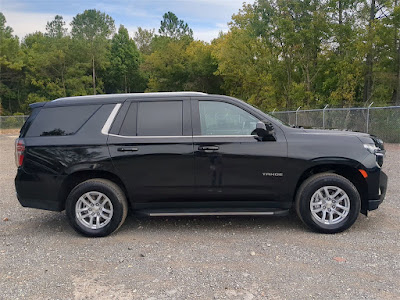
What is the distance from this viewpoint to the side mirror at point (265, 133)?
4.51 metres

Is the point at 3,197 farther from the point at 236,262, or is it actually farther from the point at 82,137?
the point at 236,262

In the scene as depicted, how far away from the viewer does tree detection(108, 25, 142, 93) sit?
62.1m

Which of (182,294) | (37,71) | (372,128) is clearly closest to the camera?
(182,294)

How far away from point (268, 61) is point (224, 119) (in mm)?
21733

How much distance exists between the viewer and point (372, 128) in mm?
13719

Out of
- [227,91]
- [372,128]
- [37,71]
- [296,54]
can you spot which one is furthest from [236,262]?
[37,71]

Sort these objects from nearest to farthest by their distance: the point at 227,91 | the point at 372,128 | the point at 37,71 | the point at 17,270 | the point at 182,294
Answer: the point at 182,294 < the point at 17,270 < the point at 372,128 < the point at 227,91 < the point at 37,71

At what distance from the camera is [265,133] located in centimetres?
454

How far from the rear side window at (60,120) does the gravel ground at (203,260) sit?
1.44 meters

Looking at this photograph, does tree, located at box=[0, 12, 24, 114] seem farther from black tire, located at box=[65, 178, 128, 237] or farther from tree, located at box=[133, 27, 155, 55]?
black tire, located at box=[65, 178, 128, 237]

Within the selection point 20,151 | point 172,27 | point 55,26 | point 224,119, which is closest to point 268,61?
point 224,119

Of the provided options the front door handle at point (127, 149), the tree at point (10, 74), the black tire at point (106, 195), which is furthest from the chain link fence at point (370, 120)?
the tree at point (10, 74)

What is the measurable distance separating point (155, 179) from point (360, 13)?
795 inches

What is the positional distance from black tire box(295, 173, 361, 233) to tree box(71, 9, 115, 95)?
168ft
